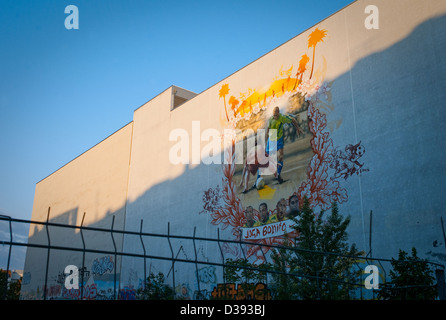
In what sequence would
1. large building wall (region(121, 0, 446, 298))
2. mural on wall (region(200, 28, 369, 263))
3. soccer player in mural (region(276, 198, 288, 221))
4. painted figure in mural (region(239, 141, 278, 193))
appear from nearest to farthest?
large building wall (region(121, 0, 446, 298)), mural on wall (region(200, 28, 369, 263)), soccer player in mural (region(276, 198, 288, 221)), painted figure in mural (region(239, 141, 278, 193))

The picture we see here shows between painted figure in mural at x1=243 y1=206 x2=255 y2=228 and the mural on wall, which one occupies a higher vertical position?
the mural on wall

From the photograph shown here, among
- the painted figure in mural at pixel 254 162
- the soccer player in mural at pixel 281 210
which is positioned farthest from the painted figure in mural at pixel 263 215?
the painted figure in mural at pixel 254 162

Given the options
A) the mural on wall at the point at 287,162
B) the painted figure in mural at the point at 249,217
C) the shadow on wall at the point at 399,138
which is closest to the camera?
the shadow on wall at the point at 399,138

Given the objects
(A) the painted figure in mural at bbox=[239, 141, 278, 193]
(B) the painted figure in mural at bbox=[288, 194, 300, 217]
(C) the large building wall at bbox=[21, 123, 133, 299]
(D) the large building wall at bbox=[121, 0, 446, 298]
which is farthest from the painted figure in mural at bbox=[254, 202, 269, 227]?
(C) the large building wall at bbox=[21, 123, 133, 299]

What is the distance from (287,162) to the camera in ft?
65.1

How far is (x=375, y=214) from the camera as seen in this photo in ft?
52.4

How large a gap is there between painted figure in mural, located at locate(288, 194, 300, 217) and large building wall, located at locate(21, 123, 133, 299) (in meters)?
15.0

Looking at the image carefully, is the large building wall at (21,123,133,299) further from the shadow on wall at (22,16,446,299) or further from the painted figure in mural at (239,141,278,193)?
the shadow on wall at (22,16,446,299)

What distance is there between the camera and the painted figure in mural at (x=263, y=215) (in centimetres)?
2016

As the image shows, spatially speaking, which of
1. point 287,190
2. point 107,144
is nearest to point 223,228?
point 287,190

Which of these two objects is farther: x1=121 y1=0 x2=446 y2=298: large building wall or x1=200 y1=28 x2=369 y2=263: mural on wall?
x1=200 y1=28 x2=369 y2=263: mural on wall

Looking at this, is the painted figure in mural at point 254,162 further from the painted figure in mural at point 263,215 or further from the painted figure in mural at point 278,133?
the painted figure in mural at point 263,215

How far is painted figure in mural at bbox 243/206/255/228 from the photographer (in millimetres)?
20875
